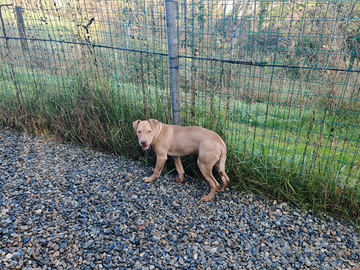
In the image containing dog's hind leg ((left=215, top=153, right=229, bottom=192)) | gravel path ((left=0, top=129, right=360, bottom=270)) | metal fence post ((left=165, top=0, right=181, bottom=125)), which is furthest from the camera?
metal fence post ((left=165, top=0, right=181, bottom=125))

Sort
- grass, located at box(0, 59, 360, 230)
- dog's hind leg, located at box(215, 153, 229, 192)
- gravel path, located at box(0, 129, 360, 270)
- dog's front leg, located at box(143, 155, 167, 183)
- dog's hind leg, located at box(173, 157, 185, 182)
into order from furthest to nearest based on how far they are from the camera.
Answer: dog's hind leg, located at box(173, 157, 185, 182), dog's front leg, located at box(143, 155, 167, 183), dog's hind leg, located at box(215, 153, 229, 192), grass, located at box(0, 59, 360, 230), gravel path, located at box(0, 129, 360, 270)


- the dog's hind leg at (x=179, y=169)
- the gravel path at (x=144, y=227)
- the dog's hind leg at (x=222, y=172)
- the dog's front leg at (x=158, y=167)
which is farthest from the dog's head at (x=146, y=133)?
the dog's hind leg at (x=222, y=172)

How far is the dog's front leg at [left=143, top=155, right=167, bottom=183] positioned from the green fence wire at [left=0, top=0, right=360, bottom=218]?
0.90 metres

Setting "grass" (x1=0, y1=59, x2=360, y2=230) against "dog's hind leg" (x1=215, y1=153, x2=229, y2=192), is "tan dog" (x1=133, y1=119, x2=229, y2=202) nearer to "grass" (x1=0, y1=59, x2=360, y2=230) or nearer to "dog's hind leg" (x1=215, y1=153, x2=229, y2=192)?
"dog's hind leg" (x1=215, y1=153, x2=229, y2=192)

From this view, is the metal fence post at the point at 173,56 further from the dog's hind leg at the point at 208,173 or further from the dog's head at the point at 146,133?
the dog's hind leg at the point at 208,173

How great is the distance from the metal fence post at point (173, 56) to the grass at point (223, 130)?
7.8 inches

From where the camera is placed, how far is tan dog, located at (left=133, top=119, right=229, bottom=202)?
11.6 feet

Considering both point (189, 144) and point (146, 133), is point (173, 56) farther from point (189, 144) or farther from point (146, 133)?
point (189, 144)

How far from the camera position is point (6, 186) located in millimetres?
3777

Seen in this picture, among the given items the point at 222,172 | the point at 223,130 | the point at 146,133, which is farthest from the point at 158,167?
the point at 223,130

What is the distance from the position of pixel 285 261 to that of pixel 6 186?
390 cm

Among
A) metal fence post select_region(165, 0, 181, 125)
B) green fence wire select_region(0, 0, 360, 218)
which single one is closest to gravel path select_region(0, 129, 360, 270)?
green fence wire select_region(0, 0, 360, 218)

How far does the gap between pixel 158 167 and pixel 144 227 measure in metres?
1.04

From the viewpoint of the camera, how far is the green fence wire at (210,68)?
340 cm
